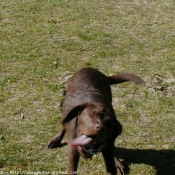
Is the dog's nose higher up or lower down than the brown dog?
higher up

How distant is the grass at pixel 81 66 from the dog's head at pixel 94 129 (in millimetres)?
1128

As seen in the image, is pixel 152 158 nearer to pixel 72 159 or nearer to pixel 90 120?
pixel 72 159

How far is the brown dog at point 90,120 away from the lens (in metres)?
3.94

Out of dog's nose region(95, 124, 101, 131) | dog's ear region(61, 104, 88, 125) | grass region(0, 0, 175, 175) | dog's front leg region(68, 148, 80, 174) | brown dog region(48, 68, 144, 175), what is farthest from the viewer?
grass region(0, 0, 175, 175)

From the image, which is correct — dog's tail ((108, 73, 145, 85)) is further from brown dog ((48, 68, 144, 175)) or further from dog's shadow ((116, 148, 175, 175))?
dog's shadow ((116, 148, 175, 175))

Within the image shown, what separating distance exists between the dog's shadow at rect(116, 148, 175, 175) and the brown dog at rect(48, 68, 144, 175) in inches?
10.9

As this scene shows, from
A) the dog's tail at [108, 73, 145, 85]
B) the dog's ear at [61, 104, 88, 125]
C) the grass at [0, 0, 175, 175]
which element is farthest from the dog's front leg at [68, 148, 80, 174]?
the dog's tail at [108, 73, 145, 85]

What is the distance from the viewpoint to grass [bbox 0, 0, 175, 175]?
5457 mm

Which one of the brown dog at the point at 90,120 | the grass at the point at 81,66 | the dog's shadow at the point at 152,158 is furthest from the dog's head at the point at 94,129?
the dog's shadow at the point at 152,158

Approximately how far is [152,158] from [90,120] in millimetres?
1796

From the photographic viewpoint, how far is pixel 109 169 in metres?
4.73

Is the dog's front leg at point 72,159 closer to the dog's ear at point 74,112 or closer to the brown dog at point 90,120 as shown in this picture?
the brown dog at point 90,120

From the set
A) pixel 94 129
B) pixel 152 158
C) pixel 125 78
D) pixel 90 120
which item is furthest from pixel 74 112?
pixel 152 158

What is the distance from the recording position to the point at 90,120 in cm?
396
